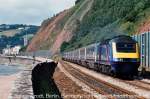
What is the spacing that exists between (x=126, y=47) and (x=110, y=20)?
7634cm

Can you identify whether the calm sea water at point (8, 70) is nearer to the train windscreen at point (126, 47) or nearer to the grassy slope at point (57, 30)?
the train windscreen at point (126, 47)

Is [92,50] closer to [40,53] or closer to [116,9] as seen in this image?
[116,9]

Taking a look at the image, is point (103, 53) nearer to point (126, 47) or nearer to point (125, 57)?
point (126, 47)

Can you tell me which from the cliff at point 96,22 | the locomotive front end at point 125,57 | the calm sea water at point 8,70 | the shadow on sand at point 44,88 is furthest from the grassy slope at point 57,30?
the locomotive front end at point 125,57

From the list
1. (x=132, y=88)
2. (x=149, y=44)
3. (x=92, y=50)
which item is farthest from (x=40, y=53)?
(x=132, y=88)

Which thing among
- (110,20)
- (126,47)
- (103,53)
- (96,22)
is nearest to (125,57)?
(126,47)

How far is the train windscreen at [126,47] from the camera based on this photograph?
1593 inches

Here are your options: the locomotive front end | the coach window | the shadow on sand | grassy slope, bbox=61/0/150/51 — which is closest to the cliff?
grassy slope, bbox=61/0/150/51

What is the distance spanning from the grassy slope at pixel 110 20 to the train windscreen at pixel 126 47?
27.0m

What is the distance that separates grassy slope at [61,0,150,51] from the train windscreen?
2699cm

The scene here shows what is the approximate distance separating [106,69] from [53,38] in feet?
479

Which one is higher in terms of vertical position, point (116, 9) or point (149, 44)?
point (116, 9)

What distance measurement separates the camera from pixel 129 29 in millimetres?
81938

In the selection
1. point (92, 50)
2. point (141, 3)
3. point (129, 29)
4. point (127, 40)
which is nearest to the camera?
point (127, 40)
